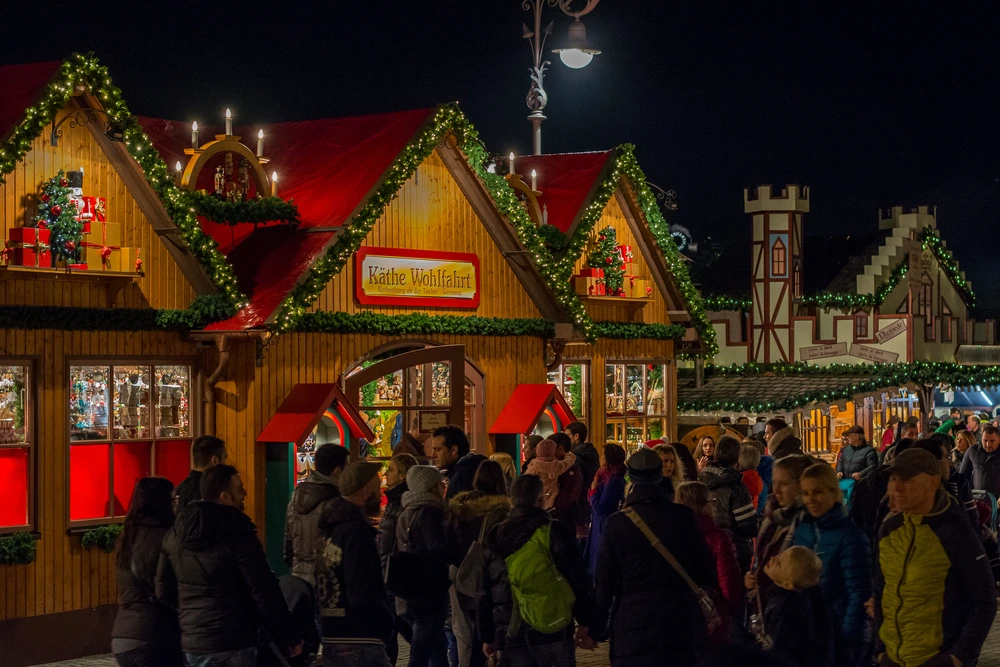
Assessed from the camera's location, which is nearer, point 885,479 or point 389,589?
point 389,589

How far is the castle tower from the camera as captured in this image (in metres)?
33.7

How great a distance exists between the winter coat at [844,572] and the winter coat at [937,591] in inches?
19.3

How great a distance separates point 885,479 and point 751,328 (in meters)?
22.6

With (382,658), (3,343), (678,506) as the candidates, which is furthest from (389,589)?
(3,343)

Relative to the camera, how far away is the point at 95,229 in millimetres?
13609

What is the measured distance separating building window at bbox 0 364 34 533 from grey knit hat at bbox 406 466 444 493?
5005mm

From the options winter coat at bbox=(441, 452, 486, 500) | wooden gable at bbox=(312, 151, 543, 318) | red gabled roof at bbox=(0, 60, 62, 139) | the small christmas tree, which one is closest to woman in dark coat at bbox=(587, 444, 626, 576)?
winter coat at bbox=(441, 452, 486, 500)

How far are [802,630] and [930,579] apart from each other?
787 mm

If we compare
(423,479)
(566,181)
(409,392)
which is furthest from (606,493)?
(566,181)

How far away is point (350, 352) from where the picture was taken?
52.4 ft

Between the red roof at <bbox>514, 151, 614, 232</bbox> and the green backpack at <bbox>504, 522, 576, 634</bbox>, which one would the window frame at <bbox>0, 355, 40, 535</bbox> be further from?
the red roof at <bbox>514, 151, 614, 232</bbox>

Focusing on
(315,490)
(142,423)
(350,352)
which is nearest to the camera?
(315,490)

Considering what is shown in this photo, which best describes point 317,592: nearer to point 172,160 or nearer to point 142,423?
point 142,423

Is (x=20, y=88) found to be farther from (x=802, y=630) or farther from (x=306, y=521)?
(x=802, y=630)
